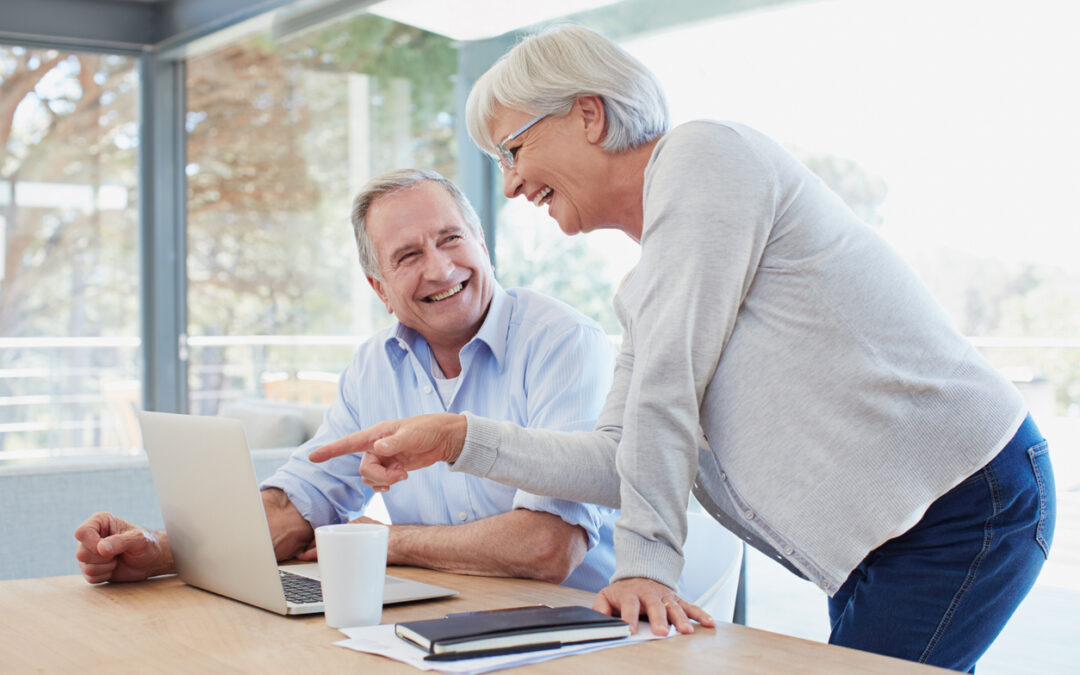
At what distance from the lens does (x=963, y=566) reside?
4.11ft

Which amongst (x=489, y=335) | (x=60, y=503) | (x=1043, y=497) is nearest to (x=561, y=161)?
(x=489, y=335)

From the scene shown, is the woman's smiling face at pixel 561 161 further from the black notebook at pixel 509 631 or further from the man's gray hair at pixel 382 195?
the black notebook at pixel 509 631

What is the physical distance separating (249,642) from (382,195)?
1081 millimetres

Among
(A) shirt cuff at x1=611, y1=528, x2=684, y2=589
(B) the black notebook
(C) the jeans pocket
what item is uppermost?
(C) the jeans pocket

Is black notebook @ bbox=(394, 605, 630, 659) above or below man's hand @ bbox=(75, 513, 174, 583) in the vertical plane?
above

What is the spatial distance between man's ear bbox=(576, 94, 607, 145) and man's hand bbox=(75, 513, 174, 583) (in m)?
0.87

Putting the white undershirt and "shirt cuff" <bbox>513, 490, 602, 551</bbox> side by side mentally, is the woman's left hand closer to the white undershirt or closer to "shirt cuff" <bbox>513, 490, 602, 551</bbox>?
"shirt cuff" <bbox>513, 490, 602, 551</bbox>

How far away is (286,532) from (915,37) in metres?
2.21

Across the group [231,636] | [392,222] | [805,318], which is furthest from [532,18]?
[231,636]

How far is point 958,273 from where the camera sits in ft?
9.55

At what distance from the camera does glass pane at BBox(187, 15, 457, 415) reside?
15.9 ft

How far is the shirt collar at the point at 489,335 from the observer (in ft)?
6.17

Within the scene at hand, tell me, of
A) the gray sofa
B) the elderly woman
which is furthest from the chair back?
the gray sofa

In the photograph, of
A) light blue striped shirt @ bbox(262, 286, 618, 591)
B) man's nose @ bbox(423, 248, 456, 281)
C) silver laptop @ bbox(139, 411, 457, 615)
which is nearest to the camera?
silver laptop @ bbox(139, 411, 457, 615)
